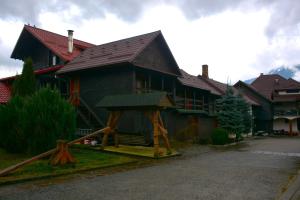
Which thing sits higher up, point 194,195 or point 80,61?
point 80,61

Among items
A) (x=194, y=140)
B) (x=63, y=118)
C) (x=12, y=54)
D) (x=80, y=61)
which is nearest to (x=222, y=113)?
(x=194, y=140)

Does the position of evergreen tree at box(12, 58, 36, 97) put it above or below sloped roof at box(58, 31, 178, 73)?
below

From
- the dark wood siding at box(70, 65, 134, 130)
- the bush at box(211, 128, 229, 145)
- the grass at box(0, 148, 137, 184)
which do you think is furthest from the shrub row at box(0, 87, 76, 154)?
the bush at box(211, 128, 229, 145)

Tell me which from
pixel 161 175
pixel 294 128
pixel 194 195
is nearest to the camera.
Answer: pixel 194 195

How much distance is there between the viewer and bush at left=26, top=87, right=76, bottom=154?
12489mm

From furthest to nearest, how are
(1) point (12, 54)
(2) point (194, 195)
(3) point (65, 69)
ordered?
(1) point (12, 54), (3) point (65, 69), (2) point (194, 195)

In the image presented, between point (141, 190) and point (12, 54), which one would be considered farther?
point (12, 54)

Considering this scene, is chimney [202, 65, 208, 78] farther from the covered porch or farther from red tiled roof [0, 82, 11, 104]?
red tiled roof [0, 82, 11, 104]

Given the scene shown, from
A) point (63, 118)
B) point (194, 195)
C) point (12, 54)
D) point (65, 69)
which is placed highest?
point (12, 54)

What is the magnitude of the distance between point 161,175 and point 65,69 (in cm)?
1420

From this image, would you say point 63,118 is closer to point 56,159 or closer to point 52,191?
point 56,159

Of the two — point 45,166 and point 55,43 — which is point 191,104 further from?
point 45,166

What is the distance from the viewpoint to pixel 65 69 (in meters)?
21.4

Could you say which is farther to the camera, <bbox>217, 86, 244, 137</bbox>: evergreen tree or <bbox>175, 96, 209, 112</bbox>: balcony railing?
<bbox>175, 96, 209, 112</bbox>: balcony railing
